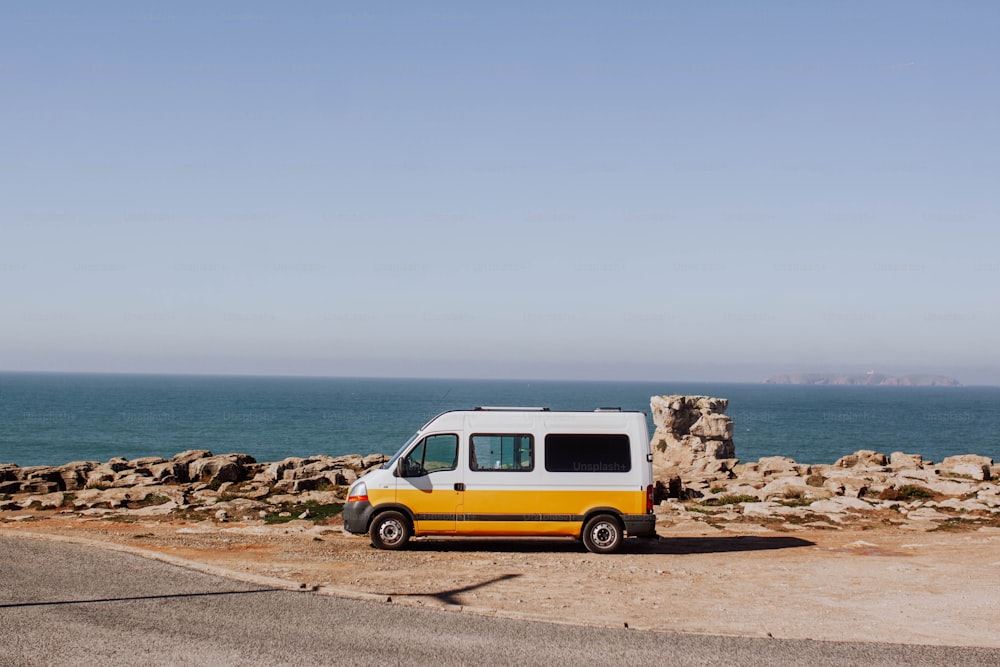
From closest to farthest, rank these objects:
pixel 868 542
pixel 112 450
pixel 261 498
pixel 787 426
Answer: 1. pixel 868 542
2. pixel 261 498
3. pixel 112 450
4. pixel 787 426

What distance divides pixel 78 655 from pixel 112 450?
258 feet

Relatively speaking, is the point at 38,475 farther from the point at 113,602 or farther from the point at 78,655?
the point at 78,655

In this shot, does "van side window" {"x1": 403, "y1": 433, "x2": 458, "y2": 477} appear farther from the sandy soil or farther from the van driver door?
the sandy soil

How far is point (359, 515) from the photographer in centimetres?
1903

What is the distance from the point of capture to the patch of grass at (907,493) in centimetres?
2803

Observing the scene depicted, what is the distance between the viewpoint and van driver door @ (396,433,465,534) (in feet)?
61.8

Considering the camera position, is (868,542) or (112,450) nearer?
(868,542)

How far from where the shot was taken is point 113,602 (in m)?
13.6

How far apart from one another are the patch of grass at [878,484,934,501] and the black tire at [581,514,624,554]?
1389 centimetres

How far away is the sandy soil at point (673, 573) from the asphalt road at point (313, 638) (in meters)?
0.71

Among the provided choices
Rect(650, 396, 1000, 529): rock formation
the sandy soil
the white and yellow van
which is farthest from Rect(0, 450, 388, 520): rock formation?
Rect(650, 396, 1000, 529): rock formation

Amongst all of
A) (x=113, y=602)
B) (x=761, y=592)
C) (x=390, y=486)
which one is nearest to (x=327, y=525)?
(x=390, y=486)

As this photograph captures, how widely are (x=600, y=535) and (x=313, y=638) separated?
8639 millimetres

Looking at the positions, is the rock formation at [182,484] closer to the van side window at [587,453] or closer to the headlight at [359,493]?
the headlight at [359,493]
